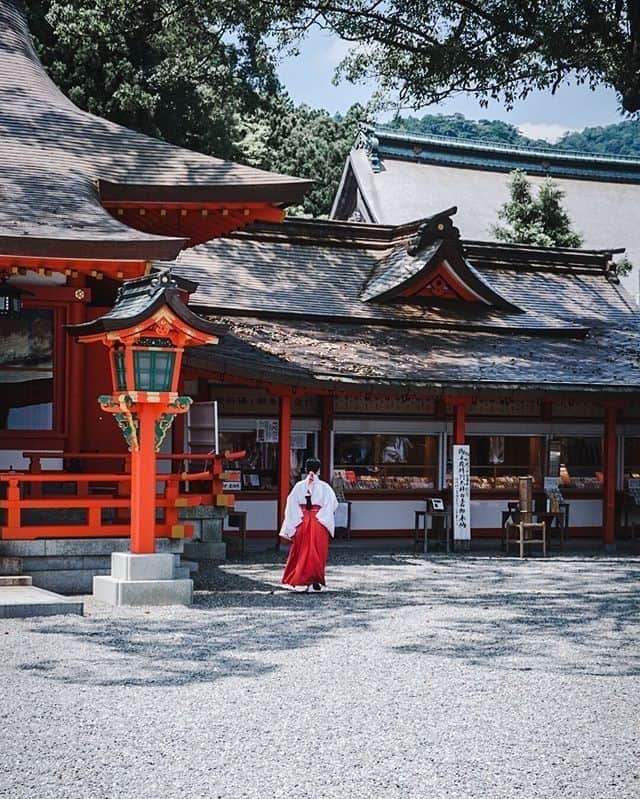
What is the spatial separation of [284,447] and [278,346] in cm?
168

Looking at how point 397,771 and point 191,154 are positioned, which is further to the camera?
point 191,154

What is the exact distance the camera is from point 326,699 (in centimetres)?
760

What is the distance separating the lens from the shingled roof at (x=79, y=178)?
41.8 feet

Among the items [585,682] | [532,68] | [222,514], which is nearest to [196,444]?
[222,514]

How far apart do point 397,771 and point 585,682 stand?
8.81 feet

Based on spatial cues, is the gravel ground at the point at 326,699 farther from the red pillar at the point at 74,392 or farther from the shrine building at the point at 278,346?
the red pillar at the point at 74,392

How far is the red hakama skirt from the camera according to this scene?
42.2 feet

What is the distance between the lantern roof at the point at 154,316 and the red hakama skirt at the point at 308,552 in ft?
7.37

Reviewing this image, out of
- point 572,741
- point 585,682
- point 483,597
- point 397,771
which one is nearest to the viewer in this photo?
point 397,771

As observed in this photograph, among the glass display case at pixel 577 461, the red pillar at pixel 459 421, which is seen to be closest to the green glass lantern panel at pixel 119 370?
the red pillar at pixel 459 421

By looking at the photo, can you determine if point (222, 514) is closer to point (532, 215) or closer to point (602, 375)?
point (602, 375)

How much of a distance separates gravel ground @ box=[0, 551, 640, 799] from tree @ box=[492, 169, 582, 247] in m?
19.1

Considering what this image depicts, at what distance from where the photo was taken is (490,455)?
19.8m

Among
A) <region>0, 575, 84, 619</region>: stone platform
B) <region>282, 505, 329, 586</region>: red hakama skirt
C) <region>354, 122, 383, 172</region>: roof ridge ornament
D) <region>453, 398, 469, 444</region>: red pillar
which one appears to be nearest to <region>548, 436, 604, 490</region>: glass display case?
<region>453, 398, 469, 444</region>: red pillar
